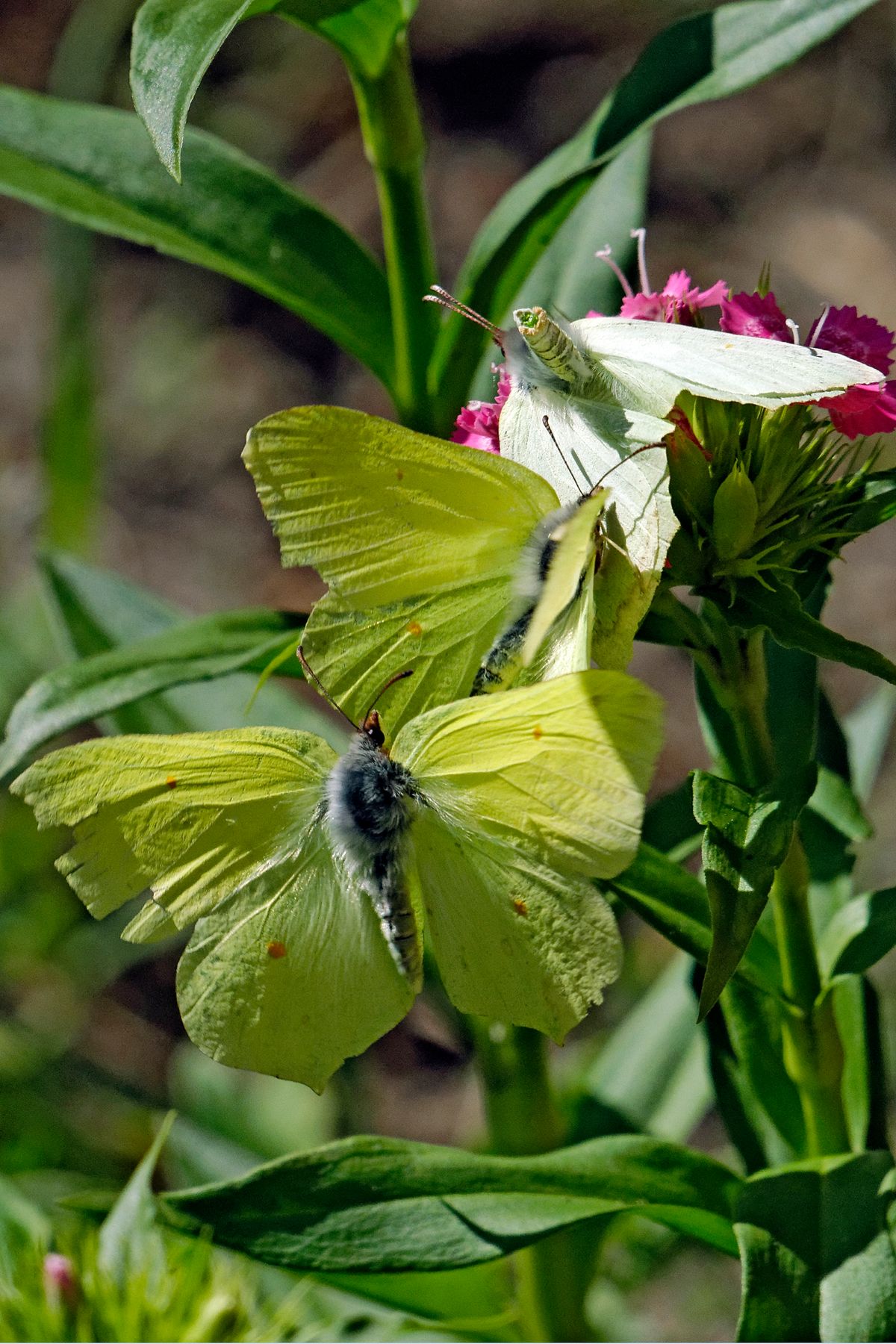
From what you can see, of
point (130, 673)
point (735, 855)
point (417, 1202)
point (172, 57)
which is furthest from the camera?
point (130, 673)

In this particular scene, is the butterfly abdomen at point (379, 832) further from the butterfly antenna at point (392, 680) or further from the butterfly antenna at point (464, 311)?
the butterfly antenna at point (464, 311)

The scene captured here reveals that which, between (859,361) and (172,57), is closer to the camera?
(172,57)

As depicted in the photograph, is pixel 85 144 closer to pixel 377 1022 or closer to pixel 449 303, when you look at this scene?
pixel 449 303

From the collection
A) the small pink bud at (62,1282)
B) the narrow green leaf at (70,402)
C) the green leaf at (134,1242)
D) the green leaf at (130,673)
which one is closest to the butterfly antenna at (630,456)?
the green leaf at (130,673)

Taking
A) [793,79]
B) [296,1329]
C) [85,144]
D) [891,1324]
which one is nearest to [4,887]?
[296,1329]

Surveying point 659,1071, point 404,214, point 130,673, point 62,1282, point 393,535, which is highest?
point 404,214

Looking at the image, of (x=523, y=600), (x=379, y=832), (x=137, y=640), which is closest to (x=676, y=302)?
(x=523, y=600)

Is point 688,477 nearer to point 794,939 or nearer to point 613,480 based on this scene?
point 613,480
